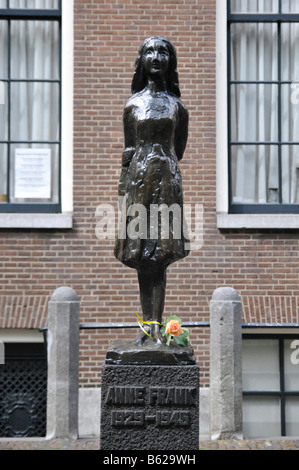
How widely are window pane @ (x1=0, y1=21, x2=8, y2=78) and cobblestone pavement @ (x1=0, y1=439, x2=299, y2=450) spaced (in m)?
4.88

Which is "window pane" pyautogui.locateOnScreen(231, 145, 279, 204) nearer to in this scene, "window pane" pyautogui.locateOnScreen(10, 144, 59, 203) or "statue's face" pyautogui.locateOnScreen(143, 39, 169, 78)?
"window pane" pyautogui.locateOnScreen(10, 144, 59, 203)

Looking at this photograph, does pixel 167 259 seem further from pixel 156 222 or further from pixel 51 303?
pixel 51 303

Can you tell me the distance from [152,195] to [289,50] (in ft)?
17.5

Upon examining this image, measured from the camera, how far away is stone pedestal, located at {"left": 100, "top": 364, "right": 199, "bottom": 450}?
544 cm

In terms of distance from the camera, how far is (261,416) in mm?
9562

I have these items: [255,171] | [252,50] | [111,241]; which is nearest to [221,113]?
[255,171]

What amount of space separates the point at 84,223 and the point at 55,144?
3.81 feet

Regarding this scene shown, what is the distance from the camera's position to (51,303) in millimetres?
7301

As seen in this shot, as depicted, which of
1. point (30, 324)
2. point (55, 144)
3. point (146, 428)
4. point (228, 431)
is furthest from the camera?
point (55, 144)

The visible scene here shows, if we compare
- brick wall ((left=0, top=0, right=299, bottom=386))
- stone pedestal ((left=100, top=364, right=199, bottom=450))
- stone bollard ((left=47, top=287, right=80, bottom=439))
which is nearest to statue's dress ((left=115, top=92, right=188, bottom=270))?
stone pedestal ((left=100, top=364, right=199, bottom=450))

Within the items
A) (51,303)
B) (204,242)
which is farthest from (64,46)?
(51,303)

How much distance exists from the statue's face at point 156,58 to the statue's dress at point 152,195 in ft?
0.62

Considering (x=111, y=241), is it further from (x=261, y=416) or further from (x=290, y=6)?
(x=290, y=6)

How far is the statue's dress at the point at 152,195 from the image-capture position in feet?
18.1
